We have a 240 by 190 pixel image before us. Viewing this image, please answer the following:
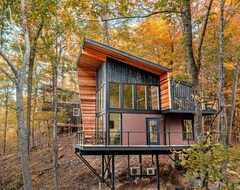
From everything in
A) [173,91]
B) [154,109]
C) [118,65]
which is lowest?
[154,109]

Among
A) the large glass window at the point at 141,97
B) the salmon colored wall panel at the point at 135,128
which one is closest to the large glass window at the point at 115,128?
the salmon colored wall panel at the point at 135,128

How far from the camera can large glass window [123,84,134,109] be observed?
1027 cm

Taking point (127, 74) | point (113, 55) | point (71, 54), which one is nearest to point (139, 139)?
point (127, 74)

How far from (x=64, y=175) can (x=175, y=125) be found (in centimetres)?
764

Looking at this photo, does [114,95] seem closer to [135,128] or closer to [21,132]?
[135,128]

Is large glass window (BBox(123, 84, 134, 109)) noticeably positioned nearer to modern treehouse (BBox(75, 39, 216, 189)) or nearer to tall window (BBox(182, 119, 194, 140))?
modern treehouse (BBox(75, 39, 216, 189))

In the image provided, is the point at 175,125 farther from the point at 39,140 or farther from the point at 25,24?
the point at 39,140

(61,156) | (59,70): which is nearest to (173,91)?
(59,70)

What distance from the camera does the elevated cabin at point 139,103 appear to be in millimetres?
9859

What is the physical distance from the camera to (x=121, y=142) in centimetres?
966

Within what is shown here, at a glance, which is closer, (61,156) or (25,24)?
(25,24)

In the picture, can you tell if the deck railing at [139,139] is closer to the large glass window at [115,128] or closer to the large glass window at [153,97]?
the large glass window at [115,128]

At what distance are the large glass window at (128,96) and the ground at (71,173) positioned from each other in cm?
417

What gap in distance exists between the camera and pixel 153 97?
10.8 metres
